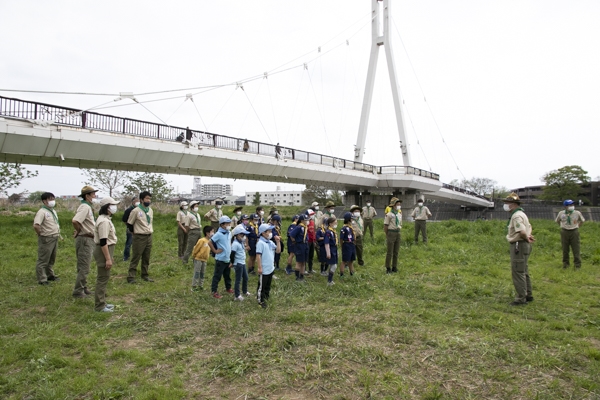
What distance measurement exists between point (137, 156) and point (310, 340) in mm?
16551

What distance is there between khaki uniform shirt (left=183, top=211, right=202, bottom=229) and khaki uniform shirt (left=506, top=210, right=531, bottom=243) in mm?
7545

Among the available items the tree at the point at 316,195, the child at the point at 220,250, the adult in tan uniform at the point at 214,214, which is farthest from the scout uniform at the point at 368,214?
the tree at the point at 316,195

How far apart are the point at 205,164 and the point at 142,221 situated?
14.1 meters

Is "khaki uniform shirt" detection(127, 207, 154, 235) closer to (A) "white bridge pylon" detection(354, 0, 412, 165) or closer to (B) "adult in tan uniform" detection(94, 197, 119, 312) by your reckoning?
(B) "adult in tan uniform" detection(94, 197, 119, 312)

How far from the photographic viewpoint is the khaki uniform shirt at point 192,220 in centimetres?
1010

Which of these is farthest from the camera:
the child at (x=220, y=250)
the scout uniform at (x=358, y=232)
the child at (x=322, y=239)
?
the scout uniform at (x=358, y=232)

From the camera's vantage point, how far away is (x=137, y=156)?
1855 centimetres

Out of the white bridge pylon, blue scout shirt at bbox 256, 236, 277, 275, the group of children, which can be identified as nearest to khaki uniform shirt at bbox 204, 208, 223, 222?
the group of children

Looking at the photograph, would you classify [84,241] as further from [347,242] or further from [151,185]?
[151,185]

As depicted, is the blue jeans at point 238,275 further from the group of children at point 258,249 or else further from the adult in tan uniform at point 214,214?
the adult in tan uniform at point 214,214

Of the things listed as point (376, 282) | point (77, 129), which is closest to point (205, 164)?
point (77, 129)

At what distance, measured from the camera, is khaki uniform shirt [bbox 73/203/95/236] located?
659cm

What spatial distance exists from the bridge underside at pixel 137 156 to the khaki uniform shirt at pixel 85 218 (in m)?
11.1

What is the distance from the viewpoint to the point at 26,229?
49.3 ft
